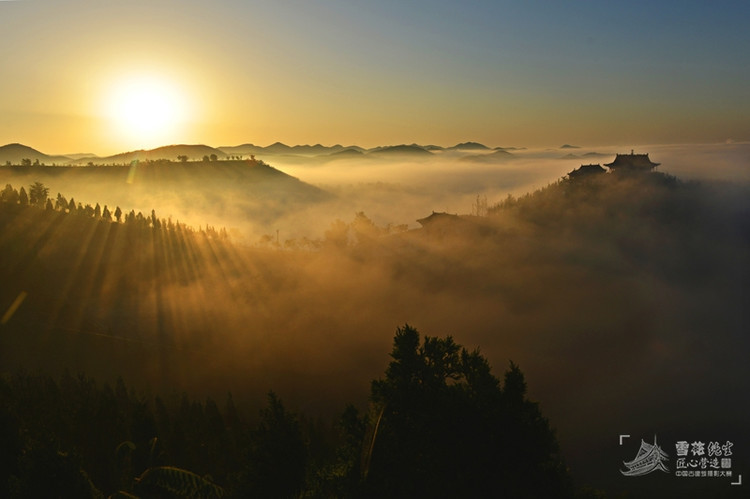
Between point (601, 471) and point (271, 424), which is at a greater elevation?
point (271, 424)

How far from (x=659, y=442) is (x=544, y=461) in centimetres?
12725

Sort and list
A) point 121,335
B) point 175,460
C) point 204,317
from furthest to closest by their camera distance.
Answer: point 204,317, point 121,335, point 175,460

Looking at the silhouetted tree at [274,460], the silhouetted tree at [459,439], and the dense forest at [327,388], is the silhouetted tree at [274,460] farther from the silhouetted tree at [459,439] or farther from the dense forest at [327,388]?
the silhouetted tree at [459,439]

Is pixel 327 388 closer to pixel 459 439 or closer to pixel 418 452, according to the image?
pixel 418 452

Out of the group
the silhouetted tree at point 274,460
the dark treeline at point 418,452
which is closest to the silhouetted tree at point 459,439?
the dark treeline at point 418,452

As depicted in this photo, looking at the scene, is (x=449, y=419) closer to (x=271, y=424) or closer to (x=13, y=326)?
(x=271, y=424)

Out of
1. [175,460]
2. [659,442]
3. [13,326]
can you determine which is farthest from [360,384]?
[13,326]

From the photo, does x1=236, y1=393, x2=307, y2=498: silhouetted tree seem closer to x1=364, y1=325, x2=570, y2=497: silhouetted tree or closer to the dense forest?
the dense forest

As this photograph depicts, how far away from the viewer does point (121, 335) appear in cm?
16438

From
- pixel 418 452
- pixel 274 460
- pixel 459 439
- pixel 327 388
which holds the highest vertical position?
pixel 459 439

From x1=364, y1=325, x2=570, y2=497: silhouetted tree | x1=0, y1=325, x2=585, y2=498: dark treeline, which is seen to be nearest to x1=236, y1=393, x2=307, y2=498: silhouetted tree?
x1=0, y1=325, x2=585, y2=498: dark treeline

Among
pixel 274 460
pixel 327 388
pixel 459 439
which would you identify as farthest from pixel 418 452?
pixel 327 388

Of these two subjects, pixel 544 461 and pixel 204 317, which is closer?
pixel 544 461

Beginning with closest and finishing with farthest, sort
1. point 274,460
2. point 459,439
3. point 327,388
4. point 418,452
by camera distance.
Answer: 1. point 418,452
2. point 459,439
3. point 274,460
4. point 327,388
